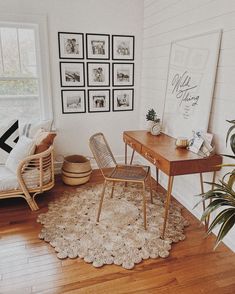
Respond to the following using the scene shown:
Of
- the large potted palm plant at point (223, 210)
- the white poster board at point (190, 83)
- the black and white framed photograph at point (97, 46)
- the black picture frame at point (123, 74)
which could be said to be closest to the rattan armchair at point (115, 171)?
the white poster board at point (190, 83)

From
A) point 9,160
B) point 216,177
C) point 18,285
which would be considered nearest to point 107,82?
point 9,160

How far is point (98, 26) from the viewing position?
3.30 meters

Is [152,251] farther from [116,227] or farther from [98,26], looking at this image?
[98,26]

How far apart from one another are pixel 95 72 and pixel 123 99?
0.57m

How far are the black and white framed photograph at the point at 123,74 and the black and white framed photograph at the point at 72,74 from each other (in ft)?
1.58

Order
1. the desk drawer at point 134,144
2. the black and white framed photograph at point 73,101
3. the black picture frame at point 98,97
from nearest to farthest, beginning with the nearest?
the desk drawer at point 134,144 < the black and white framed photograph at point 73,101 < the black picture frame at point 98,97

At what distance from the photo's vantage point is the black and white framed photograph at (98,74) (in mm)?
3422

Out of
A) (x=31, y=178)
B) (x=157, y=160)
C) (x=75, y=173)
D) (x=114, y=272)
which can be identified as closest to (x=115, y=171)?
(x=157, y=160)

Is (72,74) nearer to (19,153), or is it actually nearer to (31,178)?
(19,153)

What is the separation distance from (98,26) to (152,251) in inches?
111

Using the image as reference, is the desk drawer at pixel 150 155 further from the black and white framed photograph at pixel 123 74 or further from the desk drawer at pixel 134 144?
the black and white framed photograph at pixel 123 74

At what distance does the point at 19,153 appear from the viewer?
268cm

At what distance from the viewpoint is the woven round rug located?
6.62 ft

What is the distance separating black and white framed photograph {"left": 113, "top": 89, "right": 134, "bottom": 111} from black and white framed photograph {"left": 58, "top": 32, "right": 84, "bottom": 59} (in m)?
0.73
